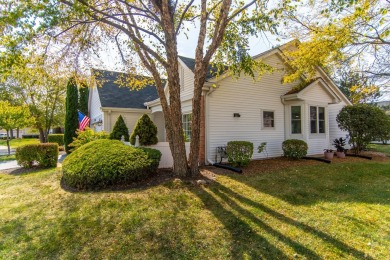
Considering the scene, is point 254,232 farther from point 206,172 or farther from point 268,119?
point 268,119

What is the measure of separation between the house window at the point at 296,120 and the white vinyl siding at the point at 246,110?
503mm

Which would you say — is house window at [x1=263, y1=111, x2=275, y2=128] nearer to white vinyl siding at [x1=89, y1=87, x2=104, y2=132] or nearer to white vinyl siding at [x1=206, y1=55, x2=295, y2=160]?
white vinyl siding at [x1=206, y1=55, x2=295, y2=160]

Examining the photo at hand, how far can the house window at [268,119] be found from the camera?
10969 mm

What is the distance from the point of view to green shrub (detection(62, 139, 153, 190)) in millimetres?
6137

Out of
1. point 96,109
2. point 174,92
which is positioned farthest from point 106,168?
point 96,109

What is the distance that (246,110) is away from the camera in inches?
406

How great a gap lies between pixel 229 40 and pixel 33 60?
6.56 meters

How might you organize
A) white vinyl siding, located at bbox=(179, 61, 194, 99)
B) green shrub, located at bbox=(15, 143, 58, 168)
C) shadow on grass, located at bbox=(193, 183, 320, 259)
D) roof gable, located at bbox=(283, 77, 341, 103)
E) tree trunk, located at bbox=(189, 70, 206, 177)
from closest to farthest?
shadow on grass, located at bbox=(193, 183, 320, 259)
tree trunk, located at bbox=(189, 70, 206, 177)
green shrub, located at bbox=(15, 143, 58, 168)
white vinyl siding, located at bbox=(179, 61, 194, 99)
roof gable, located at bbox=(283, 77, 341, 103)

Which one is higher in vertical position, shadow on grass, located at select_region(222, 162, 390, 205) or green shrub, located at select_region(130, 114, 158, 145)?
green shrub, located at select_region(130, 114, 158, 145)

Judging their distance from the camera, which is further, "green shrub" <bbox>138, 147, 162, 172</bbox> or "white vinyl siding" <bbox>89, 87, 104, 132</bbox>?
"white vinyl siding" <bbox>89, 87, 104, 132</bbox>

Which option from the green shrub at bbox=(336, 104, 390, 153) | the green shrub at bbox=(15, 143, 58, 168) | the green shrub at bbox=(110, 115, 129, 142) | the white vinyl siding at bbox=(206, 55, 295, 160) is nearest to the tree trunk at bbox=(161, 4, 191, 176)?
the white vinyl siding at bbox=(206, 55, 295, 160)

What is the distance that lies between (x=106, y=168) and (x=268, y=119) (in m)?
8.04

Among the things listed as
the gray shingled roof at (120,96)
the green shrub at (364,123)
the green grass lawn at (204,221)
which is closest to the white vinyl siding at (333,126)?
the green shrub at (364,123)

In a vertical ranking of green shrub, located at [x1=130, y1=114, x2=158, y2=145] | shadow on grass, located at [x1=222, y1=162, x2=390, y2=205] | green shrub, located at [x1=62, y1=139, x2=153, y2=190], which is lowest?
shadow on grass, located at [x1=222, y1=162, x2=390, y2=205]
